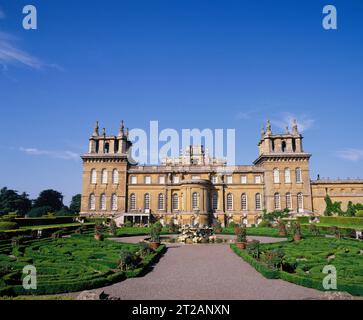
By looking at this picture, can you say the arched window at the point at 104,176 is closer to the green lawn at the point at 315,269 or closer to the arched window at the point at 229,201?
the arched window at the point at 229,201

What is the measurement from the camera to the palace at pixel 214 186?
147 ft

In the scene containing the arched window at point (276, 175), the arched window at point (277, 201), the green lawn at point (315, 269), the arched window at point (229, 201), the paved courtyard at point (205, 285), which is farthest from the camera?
the arched window at point (229, 201)

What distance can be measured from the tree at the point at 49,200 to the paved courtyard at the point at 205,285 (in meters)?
61.8

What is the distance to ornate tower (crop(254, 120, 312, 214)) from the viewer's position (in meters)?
44.4

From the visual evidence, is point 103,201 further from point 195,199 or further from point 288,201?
point 288,201

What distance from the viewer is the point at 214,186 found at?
46.6 meters

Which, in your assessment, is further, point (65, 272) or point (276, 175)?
point (276, 175)

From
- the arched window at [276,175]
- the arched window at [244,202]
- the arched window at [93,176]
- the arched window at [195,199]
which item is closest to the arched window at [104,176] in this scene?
the arched window at [93,176]

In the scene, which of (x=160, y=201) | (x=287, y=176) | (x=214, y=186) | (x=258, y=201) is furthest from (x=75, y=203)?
(x=287, y=176)

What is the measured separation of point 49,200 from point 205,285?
67.7 meters

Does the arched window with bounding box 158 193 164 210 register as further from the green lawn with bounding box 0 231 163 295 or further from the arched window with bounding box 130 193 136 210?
the green lawn with bounding box 0 231 163 295

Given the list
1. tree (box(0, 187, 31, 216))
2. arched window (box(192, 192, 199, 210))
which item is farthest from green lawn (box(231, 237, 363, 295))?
tree (box(0, 187, 31, 216))

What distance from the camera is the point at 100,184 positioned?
1800 inches
